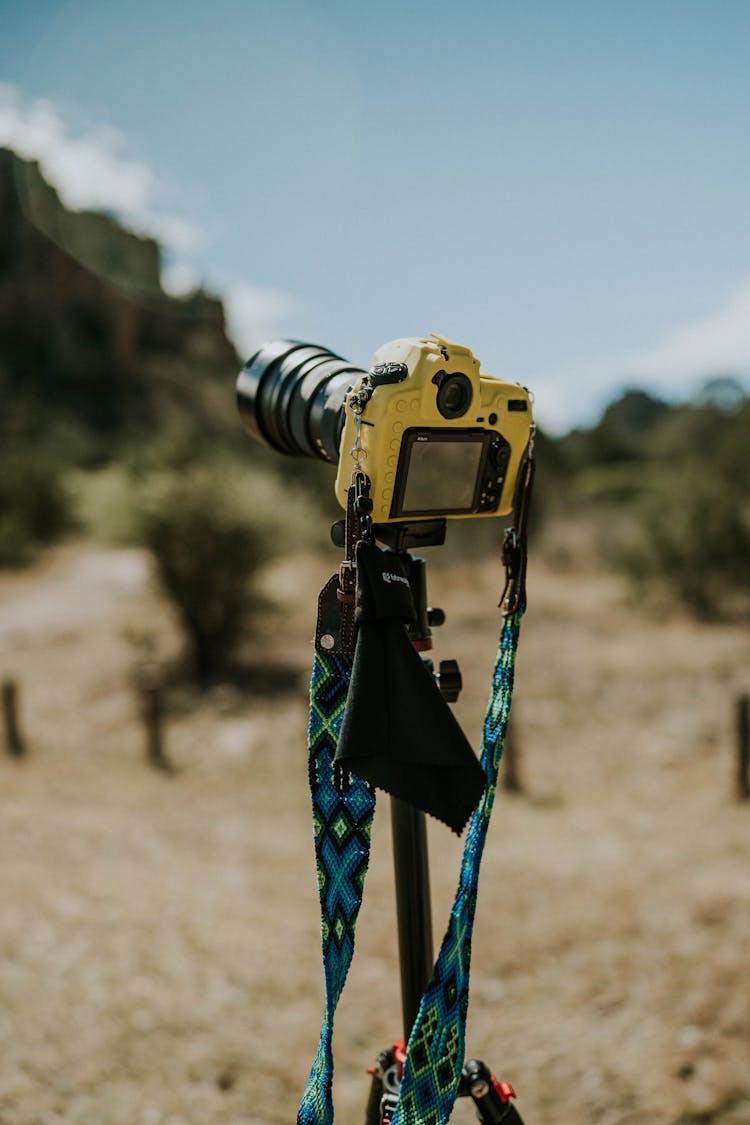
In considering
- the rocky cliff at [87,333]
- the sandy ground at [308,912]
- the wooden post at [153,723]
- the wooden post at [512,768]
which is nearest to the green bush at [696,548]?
the sandy ground at [308,912]

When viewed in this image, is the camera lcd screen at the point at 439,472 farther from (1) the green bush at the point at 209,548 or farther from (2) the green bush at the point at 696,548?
(2) the green bush at the point at 696,548

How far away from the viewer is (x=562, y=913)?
12.6 feet

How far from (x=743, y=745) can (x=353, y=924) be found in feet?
16.1

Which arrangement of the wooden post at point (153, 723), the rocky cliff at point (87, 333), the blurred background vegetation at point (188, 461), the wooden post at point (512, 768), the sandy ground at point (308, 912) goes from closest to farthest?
1. the sandy ground at point (308, 912)
2. the wooden post at point (512, 768)
3. the wooden post at point (153, 723)
4. the blurred background vegetation at point (188, 461)
5. the rocky cliff at point (87, 333)

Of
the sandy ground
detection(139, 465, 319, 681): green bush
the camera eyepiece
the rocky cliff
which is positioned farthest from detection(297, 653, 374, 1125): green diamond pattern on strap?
the rocky cliff

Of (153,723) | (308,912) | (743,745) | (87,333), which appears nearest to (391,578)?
(308,912)

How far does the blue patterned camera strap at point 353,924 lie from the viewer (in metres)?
1.11

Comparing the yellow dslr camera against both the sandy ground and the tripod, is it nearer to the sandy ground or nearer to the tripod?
the tripod

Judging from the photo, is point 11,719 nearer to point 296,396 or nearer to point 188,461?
point 188,461

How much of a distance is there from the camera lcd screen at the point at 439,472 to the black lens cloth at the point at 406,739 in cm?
27

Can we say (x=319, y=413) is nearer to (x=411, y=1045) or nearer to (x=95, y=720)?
(x=411, y=1045)

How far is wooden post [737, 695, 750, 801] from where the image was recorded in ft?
17.5

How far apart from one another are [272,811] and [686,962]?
3.04m

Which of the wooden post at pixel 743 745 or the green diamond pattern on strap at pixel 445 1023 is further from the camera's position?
the wooden post at pixel 743 745
